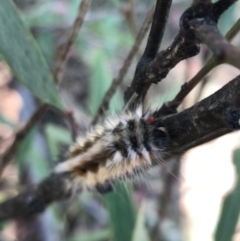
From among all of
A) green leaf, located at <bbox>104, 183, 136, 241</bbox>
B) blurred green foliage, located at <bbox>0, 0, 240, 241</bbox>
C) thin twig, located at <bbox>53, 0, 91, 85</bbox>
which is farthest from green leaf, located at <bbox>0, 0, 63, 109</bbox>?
green leaf, located at <bbox>104, 183, 136, 241</bbox>

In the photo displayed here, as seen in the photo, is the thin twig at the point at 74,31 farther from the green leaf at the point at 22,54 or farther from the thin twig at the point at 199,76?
the thin twig at the point at 199,76

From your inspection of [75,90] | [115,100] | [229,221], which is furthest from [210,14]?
[75,90]

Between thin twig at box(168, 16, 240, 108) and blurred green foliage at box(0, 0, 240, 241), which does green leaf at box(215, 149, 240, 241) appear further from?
thin twig at box(168, 16, 240, 108)

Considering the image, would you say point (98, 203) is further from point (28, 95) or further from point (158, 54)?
point (158, 54)

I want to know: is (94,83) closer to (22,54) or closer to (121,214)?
(121,214)

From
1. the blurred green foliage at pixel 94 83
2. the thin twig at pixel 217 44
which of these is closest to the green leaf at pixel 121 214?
the blurred green foliage at pixel 94 83

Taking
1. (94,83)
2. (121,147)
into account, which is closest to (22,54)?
(121,147)
